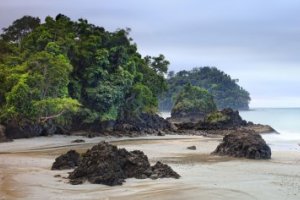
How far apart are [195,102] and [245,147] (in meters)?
61.2

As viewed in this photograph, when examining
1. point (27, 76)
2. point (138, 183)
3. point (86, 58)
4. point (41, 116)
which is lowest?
point (138, 183)

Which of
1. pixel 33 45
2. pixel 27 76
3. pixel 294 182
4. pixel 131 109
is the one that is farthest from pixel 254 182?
pixel 131 109

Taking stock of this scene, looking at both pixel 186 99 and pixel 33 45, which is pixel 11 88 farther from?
pixel 186 99

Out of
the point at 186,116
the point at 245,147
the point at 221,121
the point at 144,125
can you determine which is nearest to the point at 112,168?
the point at 245,147

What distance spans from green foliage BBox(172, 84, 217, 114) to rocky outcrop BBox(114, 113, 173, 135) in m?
29.0

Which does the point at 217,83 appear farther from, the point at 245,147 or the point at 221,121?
the point at 245,147

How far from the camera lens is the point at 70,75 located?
43156 mm

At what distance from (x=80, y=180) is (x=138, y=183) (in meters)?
1.96

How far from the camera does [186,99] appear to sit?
292ft

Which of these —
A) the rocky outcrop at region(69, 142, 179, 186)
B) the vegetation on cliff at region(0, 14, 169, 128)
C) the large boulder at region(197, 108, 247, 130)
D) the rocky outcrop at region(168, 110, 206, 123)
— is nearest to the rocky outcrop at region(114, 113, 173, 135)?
the vegetation on cliff at region(0, 14, 169, 128)

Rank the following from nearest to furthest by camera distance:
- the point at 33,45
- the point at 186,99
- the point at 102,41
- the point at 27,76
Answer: the point at 27,76, the point at 33,45, the point at 102,41, the point at 186,99

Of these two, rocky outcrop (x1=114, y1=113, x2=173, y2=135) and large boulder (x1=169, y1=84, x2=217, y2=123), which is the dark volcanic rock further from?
rocky outcrop (x1=114, y1=113, x2=173, y2=135)

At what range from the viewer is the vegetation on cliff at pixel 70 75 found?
34.8 m

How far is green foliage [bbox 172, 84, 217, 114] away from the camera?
85625mm
